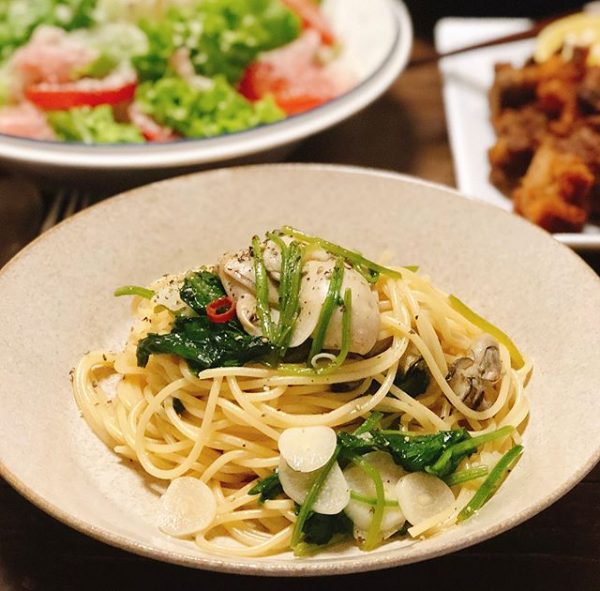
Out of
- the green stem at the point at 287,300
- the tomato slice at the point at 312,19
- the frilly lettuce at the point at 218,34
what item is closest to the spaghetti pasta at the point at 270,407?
the green stem at the point at 287,300

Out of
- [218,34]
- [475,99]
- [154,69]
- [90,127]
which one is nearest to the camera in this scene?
[90,127]

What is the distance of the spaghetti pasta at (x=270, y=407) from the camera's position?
223cm

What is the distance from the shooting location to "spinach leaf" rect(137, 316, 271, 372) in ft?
7.32

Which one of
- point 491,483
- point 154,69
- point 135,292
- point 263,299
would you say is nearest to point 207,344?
point 263,299

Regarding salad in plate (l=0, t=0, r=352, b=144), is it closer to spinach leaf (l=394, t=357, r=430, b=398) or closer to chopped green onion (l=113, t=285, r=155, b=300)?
chopped green onion (l=113, t=285, r=155, b=300)

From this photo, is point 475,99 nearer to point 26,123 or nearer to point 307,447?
point 26,123

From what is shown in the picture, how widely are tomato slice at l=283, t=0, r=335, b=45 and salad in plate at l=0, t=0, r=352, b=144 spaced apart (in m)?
0.13

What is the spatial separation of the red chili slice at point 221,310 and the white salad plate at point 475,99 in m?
1.62

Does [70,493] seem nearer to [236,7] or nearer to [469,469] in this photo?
[469,469]

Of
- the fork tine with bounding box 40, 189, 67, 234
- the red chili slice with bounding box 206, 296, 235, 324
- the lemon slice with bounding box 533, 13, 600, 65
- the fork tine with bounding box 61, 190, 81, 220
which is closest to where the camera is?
the red chili slice with bounding box 206, 296, 235, 324

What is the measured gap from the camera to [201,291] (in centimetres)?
237

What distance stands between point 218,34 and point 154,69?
0.43 metres

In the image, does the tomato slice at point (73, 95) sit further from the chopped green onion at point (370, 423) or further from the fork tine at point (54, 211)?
the chopped green onion at point (370, 423)

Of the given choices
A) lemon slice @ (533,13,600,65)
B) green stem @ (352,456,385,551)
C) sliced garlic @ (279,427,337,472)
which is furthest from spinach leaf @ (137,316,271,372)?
lemon slice @ (533,13,600,65)
